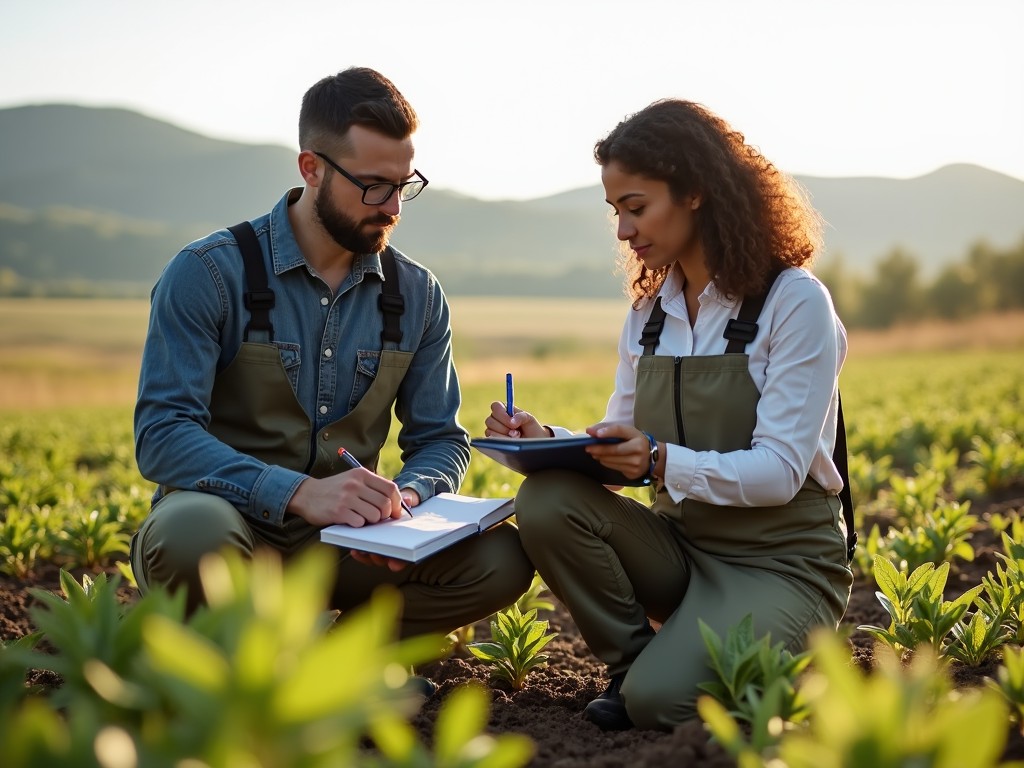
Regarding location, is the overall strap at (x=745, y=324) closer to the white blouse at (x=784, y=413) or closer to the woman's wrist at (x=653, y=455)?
the white blouse at (x=784, y=413)

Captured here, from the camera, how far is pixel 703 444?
3.29 meters

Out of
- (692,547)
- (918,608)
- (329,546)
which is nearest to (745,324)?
(692,547)

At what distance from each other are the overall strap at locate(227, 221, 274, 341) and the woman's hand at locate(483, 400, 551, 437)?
35.7 inches

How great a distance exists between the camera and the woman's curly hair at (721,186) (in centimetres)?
329

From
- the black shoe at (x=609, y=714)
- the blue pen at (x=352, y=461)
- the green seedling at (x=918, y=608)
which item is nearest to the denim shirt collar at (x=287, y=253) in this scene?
the blue pen at (x=352, y=461)

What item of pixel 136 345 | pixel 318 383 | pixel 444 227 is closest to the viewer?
pixel 318 383

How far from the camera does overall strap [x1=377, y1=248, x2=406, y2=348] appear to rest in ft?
12.3

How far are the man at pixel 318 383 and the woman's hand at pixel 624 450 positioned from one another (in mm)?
639

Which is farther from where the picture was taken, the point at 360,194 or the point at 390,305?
the point at 390,305

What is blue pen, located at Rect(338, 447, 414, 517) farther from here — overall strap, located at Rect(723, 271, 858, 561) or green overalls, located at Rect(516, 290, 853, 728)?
overall strap, located at Rect(723, 271, 858, 561)

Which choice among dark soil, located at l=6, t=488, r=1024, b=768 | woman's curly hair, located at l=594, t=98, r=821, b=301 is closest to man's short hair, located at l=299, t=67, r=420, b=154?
woman's curly hair, located at l=594, t=98, r=821, b=301

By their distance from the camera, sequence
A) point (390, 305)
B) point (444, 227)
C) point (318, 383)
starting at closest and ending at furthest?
point (318, 383) → point (390, 305) → point (444, 227)

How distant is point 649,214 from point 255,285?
59.5 inches

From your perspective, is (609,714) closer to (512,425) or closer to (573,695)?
(573,695)
